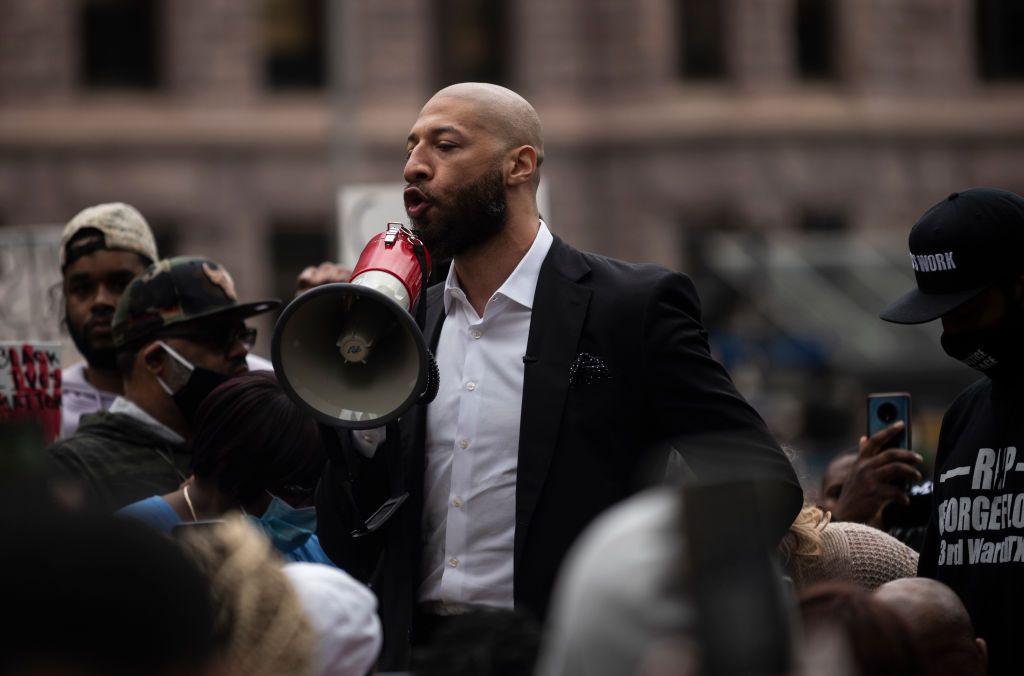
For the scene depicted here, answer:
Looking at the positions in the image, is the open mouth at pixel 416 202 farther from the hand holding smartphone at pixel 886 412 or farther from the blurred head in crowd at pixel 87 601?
the blurred head in crowd at pixel 87 601

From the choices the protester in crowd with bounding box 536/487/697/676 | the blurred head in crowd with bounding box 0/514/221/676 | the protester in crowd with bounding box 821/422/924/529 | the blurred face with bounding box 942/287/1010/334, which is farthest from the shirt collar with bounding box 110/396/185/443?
the protester in crowd with bounding box 536/487/697/676

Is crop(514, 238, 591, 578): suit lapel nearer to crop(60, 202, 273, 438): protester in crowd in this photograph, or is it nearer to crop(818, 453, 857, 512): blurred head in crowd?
crop(818, 453, 857, 512): blurred head in crowd

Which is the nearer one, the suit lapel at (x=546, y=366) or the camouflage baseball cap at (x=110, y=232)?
the suit lapel at (x=546, y=366)

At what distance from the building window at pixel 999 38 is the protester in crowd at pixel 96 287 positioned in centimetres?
2492

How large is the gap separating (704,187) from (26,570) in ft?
86.0

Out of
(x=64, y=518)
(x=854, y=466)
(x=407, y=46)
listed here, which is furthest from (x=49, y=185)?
(x=64, y=518)

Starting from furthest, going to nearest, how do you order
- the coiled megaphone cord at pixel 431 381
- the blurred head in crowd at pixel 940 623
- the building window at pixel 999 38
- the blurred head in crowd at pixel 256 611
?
the building window at pixel 999 38
the coiled megaphone cord at pixel 431 381
the blurred head in crowd at pixel 940 623
the blurred head in crowd at pixel 256 611

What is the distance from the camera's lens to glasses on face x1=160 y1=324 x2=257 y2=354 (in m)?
4.87

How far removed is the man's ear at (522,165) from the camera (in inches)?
154

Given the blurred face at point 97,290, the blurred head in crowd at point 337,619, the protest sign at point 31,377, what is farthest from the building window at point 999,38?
the blurred head in crowd at point 337,619

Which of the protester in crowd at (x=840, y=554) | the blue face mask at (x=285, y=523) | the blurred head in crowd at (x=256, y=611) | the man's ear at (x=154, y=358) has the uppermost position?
the blurred head in crowd at (x=256, y=611)

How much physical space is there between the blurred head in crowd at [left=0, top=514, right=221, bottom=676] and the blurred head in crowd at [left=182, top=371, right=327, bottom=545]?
230 cm

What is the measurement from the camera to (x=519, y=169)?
3.93 m

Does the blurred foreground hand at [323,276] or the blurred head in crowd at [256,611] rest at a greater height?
the blurred head in crowd at [256,611]
